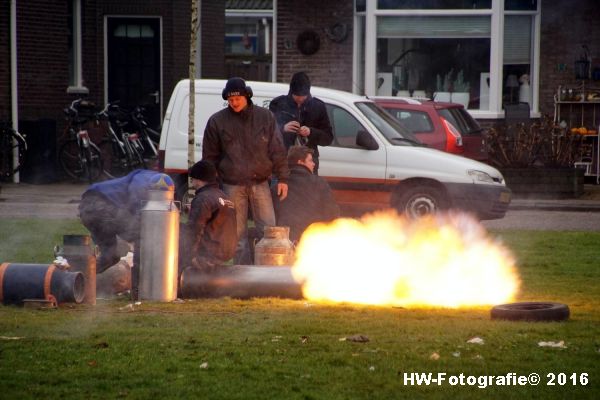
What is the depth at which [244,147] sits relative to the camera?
1156cm

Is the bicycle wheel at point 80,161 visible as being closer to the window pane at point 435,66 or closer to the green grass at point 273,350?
the window pane at point 435,66

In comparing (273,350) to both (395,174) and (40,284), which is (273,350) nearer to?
(40,284)

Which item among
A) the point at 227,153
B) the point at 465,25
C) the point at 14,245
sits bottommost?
the point at 14,245

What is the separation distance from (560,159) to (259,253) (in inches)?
501

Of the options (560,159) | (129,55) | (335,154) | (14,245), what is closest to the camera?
(14,245)

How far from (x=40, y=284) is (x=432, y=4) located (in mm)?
16203

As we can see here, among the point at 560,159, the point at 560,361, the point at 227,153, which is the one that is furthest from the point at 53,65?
the point at 560,361

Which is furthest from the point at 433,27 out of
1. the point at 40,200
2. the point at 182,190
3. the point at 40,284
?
the point at 40,284

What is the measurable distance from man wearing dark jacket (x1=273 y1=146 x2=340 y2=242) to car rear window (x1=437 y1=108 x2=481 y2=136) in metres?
8.07

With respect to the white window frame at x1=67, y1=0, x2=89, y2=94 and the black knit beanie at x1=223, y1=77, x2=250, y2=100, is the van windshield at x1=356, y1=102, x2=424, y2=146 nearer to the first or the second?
the black knit beanie at x1=223, y1=77, x2=250, y2=100

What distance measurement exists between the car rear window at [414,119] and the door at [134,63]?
32.4ft

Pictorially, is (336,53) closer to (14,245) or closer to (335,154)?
(335,154)

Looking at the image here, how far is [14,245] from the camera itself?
1430 cm

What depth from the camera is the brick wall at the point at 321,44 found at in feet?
82.3
